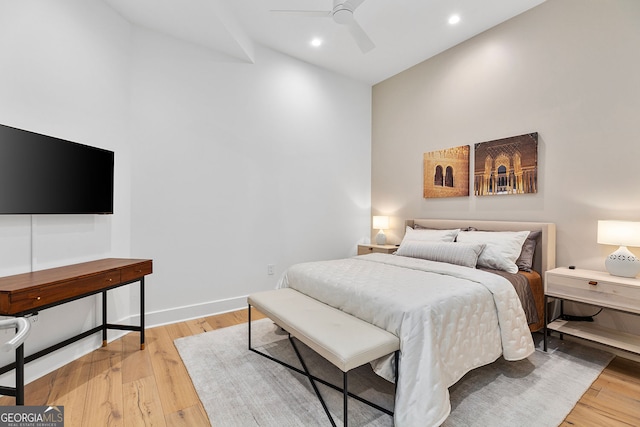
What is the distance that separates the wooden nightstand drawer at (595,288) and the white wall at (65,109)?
387 centimetres

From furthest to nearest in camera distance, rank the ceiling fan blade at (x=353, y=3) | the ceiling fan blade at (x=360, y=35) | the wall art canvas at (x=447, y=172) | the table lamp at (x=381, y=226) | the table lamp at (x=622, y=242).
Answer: the table lamp at (x=381, y=226)
the wall art canvas at (x=447, y=172)
the ceiling fan blade at (x=360, y=35)
the ceiling fan blade at (x=353, y=3)
the table lamp at (x=622, y=242)

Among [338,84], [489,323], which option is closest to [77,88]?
[338,84]

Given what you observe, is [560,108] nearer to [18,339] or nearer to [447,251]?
Result: [447,251]

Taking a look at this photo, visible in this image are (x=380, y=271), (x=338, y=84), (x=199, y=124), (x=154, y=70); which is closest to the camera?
(x=380, y=271)

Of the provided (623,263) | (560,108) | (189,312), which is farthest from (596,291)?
(189,312)

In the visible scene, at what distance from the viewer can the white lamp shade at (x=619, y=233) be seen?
2.24m

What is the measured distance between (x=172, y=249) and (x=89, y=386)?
54.6 inches

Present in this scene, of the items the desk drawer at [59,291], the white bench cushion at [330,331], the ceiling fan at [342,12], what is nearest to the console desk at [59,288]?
the desk drawer at [59,291]

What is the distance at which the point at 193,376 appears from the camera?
213 centimetres

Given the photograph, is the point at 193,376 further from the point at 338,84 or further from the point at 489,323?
the point at 338,84

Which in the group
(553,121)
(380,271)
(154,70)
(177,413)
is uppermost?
(154,70)

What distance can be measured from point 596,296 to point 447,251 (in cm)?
111

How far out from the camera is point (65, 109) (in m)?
2.30

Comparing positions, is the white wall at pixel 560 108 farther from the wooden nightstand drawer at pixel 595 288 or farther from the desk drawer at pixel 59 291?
the desk drawer at pixel 59 291
